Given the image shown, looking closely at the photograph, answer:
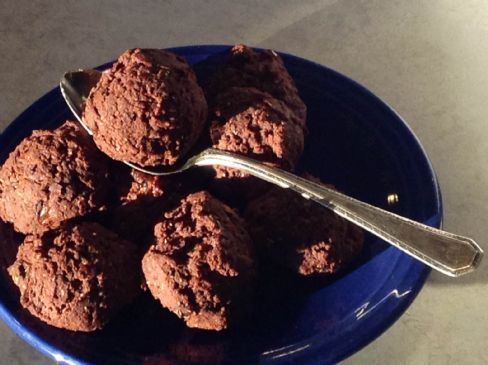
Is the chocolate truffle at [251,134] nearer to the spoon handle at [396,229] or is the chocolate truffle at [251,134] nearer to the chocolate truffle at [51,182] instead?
the spoon handle at [396,229]

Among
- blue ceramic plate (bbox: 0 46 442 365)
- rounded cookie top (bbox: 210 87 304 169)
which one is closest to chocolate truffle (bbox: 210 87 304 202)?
rounded cookie top (bbox: 210 87 304 169)

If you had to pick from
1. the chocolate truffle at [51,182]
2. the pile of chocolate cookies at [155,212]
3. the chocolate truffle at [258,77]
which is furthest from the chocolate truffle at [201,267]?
the chocolate truffle at [258,77]

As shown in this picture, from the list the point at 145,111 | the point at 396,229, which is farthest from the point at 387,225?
the point at 145,111

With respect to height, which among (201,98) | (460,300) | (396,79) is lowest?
(460,300)

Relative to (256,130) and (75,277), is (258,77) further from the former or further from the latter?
(75,277)

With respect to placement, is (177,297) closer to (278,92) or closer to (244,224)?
(244,224)

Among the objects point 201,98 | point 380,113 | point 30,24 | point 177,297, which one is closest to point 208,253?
point 177,297
